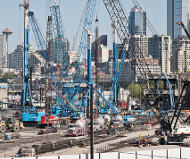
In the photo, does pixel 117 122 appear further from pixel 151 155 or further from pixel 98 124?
pixel 151 155

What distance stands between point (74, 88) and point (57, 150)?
199ft

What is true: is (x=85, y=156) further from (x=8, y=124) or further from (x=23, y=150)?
(x=8, y=124)

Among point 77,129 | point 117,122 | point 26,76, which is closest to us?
point 77,129

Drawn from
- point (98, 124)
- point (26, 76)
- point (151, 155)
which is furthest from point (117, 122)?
point (151, 155)

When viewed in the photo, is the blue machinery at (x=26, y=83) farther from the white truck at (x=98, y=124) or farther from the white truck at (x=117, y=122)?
the white truck at (x=117, y=122)

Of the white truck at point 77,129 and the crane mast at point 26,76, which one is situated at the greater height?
the crane mast at point 26,76

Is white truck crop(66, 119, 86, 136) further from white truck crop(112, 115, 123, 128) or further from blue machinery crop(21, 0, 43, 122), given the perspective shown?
blue machinery crop(21, 0, 43, 122)

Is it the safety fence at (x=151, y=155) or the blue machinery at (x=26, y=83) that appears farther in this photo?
the blue machinery at (x=26, y=83)

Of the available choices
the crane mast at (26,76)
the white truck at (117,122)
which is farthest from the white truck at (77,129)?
the crane mast at (26,76)

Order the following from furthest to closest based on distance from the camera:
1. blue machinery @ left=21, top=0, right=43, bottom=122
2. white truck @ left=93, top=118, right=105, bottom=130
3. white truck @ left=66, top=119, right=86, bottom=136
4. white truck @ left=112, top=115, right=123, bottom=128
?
blue machinery @ left=21, top=0, right=43, bottom=122
white truck @ left=112, top=115, right=123, bottom=128
white truck @ left=93, top=118, right=105, bottom=130
white truck @ left=66, top=119, right=86, bottom=136

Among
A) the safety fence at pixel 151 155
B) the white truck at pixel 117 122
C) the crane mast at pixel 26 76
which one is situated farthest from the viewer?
the crane mast at pixel 26 76

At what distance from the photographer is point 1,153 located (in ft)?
162

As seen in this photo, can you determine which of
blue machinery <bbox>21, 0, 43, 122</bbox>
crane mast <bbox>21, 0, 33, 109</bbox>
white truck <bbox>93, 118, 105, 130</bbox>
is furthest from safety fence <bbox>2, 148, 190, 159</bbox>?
crane mast <bbox>21, 0, 33, 109</bbox>

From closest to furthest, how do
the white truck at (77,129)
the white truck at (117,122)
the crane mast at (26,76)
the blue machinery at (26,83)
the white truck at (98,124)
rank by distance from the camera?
the white truck at (77,129) < the white truck at (98,124) < the white truck at (117,122) < the blue machinery at (26,83) < the crane mast at (26,76)
